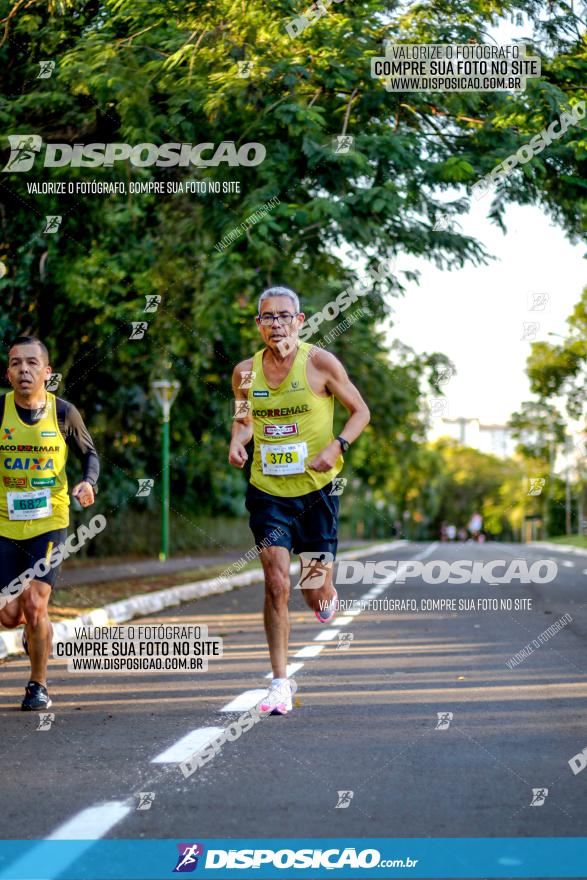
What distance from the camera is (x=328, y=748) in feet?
20.5

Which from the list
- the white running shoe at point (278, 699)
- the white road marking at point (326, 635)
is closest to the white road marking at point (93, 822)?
the white running shoe at point (278, 699)

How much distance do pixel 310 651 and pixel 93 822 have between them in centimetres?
593

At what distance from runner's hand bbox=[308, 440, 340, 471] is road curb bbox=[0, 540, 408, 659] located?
4.54 m

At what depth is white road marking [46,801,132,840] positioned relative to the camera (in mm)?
4617

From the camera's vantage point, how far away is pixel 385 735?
21.7 feet

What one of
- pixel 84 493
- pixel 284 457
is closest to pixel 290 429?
pixel 284 457

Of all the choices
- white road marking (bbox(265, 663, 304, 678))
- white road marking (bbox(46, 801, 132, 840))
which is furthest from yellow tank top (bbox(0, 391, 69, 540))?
white road marking (bbox(46, 801, 132, 840))

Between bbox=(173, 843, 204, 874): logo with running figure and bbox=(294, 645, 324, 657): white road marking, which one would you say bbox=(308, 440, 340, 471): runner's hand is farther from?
bbox=(294, 645, 324, 657): white road marking

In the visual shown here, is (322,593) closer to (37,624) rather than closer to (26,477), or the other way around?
(37,624)

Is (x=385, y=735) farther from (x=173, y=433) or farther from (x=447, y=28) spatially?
(x=173, y=433)

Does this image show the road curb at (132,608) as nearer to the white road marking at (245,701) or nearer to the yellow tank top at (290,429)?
the white road marking at (245,701)

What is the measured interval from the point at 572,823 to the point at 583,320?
1739 inches

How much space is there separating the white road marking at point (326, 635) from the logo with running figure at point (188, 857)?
7.26 meters

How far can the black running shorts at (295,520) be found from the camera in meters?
7.41
